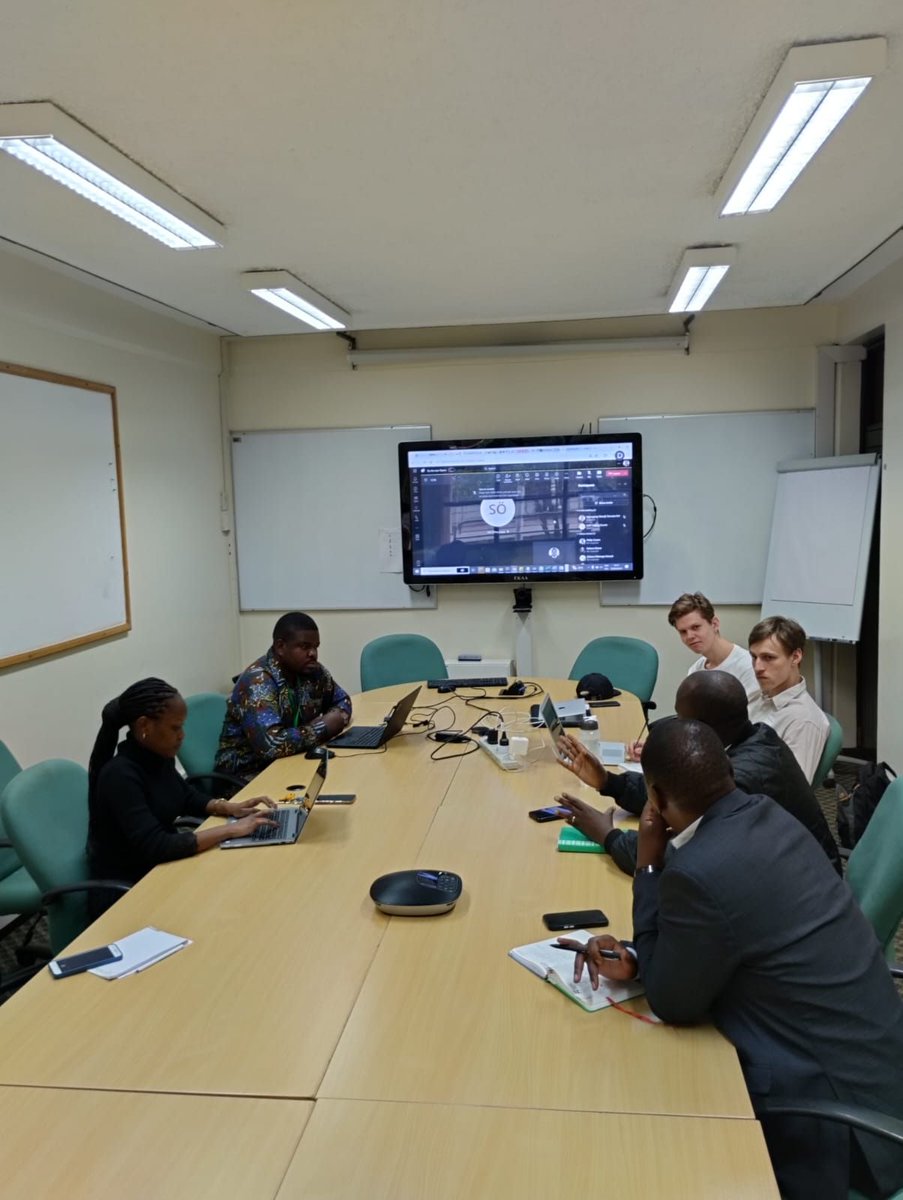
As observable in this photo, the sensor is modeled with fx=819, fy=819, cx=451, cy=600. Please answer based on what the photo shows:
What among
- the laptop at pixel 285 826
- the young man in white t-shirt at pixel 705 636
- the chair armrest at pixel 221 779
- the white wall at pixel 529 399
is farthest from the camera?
the white wall at pixel 529 399

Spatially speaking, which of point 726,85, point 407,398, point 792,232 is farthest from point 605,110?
point 407,398

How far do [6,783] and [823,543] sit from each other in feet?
14.6

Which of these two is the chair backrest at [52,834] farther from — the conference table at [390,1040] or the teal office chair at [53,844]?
the conference table at [390,1040]

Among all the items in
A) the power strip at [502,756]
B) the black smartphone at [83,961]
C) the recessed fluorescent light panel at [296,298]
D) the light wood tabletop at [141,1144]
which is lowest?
the light wood tabletop at [141,1144]

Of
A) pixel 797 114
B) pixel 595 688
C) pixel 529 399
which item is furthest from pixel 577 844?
pixel 529 399

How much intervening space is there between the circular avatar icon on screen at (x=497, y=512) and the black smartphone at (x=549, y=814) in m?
3.16

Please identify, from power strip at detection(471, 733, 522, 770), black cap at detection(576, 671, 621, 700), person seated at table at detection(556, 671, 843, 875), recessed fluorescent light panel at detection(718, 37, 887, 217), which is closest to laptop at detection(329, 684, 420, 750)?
power strip at detection(471, 733, 522, 770)

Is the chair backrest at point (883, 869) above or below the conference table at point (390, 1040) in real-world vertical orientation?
above

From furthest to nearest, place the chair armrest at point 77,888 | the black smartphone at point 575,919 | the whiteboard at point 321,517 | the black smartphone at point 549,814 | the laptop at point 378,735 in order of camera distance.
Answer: the whiteboard at point 321,517
the laptop at point 378,735
the black smartphone at point 549,814
the chair armrest at point 77,888
the black smartphone at point 575,919

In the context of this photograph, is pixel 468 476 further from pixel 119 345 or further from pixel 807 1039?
pixel 807 1039

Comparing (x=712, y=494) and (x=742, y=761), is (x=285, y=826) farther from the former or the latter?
(x=712, y=494)

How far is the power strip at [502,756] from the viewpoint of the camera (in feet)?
9.91

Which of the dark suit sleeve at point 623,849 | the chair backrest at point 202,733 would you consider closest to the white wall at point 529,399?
the chair backrest at point 202,733

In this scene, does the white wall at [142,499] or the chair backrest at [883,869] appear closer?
the chair backrest at [883,869]
